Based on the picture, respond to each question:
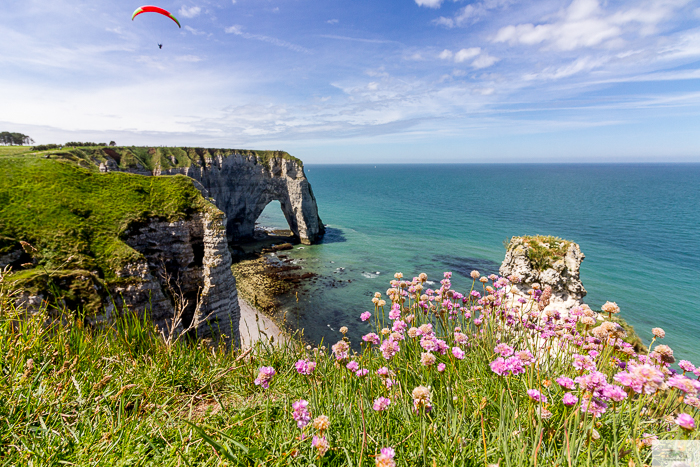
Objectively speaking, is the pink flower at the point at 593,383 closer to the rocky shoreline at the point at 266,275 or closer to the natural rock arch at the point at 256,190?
the rocky shoreline at the point at 266,275

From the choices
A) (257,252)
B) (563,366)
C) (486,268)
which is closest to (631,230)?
(486,268)

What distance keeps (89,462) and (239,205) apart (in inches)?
2276

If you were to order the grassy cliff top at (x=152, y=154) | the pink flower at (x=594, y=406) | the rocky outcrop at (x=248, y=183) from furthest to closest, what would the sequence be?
the rocky outcrop at (x=248, y=183)
the grassy cliff top at (x=152, y=154)
the pink flower at (x=594, y=406)

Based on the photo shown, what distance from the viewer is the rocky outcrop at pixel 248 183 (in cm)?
5169

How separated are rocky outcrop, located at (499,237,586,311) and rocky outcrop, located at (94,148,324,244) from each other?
39.4 meters

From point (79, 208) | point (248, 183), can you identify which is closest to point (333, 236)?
point (248, 183)

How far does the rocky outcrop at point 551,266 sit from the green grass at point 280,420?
20.4 m

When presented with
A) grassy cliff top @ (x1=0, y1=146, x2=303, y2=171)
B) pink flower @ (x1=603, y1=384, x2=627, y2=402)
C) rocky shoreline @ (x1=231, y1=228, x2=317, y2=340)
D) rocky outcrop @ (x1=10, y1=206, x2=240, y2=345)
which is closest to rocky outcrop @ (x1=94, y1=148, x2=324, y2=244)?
grassy cliff top @ (x1=0, y1=146, x2=303, y2=171)

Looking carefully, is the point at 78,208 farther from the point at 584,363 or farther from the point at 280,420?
the point at 584,363

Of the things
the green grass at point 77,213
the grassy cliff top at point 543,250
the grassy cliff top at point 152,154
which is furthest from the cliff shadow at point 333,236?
the green grass at point 77,213

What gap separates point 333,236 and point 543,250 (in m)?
41.9

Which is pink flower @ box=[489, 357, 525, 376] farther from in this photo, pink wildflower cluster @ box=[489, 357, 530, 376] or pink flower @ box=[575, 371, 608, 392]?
pink flower @ box=[575, 371, 608, 392]

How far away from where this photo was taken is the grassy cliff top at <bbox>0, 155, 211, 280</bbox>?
12430 mm

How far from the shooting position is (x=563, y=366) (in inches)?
141
